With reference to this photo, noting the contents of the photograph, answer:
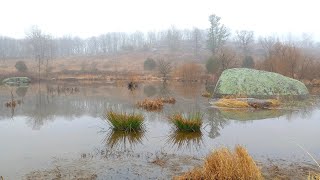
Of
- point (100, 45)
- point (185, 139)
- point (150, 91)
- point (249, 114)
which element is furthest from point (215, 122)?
point (100, 45)

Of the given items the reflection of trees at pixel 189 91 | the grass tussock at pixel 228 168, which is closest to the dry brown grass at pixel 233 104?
the reflection of trees at pixel 189 91

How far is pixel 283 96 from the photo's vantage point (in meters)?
19.3

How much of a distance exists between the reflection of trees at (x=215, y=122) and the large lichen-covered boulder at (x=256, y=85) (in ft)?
15.5

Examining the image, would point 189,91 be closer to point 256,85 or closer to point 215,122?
point 256,85

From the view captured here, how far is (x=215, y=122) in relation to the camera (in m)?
11.8

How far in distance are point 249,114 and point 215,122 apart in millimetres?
2467

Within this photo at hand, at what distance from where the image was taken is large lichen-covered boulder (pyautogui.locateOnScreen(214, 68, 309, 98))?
62.1 ft

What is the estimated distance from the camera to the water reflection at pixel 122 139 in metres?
8.25

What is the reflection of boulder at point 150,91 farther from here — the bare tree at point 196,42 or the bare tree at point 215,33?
the bare tree at point 196,42

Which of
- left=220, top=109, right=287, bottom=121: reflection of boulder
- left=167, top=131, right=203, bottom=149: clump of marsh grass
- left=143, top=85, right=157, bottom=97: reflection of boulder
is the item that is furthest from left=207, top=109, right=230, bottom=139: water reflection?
left=143, top=85, right=157, bottom=97: reflection of boulder

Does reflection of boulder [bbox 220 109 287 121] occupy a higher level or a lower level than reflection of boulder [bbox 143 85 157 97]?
lower

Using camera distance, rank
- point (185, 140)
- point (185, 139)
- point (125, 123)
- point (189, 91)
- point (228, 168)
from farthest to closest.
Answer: point (189, 91), point (125, 123), point (185, 139), point (185, 140), point (228, 168)

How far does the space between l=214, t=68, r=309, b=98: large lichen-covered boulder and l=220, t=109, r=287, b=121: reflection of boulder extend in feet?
13.3

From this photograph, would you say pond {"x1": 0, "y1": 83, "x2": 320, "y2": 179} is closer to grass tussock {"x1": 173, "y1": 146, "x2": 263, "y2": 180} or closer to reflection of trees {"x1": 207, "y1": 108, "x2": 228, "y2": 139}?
reflection of trees {"x1": 207, "y1": 108, "x2": 228, "y2": 139}
